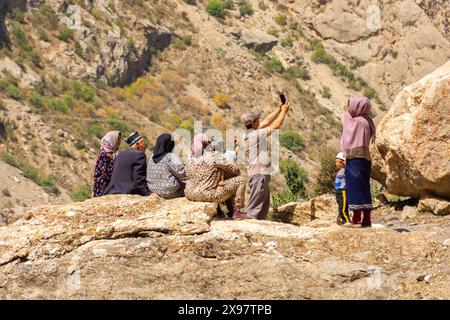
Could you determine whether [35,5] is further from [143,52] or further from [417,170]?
[417,170]

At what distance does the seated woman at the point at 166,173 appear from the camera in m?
8.70

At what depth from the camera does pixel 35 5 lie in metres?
38.3

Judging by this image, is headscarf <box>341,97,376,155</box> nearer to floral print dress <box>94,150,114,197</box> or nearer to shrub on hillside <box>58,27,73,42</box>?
floral print dress <box>94,150,114,197</box>

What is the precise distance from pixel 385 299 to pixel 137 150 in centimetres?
329

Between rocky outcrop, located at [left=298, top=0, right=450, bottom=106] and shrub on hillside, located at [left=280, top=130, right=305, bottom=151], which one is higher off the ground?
rocky outcrop, located at [left=298, top=0, right=450, bottom=106]

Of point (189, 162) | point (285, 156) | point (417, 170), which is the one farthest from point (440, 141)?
point (285, 156)

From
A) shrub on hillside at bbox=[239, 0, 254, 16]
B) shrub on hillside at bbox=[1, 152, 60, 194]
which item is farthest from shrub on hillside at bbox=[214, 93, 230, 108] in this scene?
shrub on hillside at bbox=[1, 152, 60, 194]

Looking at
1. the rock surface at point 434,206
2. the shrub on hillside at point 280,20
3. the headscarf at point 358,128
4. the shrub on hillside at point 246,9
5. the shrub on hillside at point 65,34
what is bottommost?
the rock surface at point 434,206

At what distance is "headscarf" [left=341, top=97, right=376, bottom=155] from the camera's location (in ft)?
26.7

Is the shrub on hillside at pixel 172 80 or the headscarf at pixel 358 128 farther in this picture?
the shrub on hillside at pixel 172 80

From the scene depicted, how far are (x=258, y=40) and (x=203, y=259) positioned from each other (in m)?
40.0

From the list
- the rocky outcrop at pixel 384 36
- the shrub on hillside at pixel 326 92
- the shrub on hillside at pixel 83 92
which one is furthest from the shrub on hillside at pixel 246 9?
the shrub on hillside at pixel 83 92

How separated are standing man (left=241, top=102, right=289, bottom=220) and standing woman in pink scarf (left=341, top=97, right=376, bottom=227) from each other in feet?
3.27

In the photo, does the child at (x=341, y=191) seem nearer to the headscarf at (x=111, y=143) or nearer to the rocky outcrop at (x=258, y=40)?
the headscarf at (x=111, y=143)
